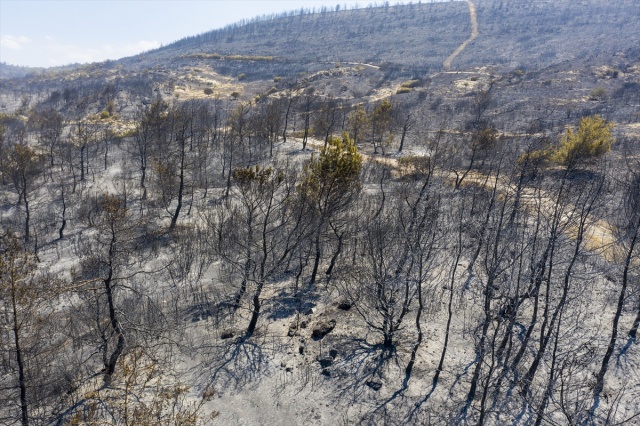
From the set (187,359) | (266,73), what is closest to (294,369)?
(187,359)

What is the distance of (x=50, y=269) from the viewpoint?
70.2 feet

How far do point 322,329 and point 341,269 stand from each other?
494 cm

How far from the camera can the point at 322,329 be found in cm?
1447

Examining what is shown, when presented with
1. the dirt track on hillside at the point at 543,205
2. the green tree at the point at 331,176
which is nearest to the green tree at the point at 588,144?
the dirt track on hillside at the point at 543,205

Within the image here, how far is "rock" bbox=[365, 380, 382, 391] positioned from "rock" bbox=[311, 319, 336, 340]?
9.05 feet

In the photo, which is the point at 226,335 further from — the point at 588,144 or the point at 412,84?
the point at 412,84

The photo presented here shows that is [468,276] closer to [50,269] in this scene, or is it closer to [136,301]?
[136,301]

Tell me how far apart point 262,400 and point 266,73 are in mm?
106020

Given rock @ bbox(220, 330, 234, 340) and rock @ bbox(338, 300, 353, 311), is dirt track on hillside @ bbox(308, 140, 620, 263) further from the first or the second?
rock @ bbox(220, 330, 234, 340)

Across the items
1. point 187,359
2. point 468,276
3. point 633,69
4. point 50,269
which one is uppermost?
point 633,69

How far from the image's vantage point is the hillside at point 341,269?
35.1 ft

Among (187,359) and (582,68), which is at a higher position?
(582,68)

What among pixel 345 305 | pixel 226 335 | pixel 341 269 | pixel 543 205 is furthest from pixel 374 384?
pixel 543 205

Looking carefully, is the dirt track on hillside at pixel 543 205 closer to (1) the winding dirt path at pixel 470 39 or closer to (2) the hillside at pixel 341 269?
(2) the hillside at pixel 341 269
